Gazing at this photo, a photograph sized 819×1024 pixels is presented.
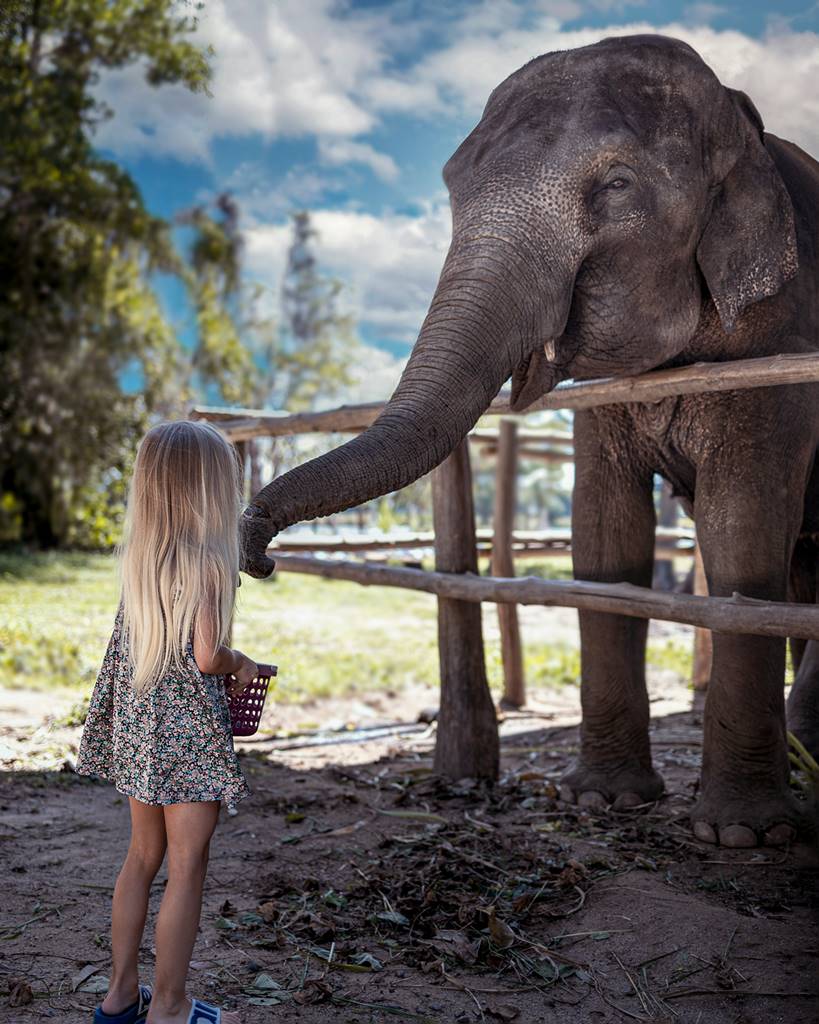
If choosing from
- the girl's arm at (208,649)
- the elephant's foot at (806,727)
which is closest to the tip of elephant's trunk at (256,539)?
the girl's arm at (208,649)

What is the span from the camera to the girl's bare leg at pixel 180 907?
7.60 feet

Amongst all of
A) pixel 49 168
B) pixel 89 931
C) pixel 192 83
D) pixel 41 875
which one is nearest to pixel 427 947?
pixel 89 931

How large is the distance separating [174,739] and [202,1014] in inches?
22.9

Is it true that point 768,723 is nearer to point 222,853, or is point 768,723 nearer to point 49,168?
point 222,853

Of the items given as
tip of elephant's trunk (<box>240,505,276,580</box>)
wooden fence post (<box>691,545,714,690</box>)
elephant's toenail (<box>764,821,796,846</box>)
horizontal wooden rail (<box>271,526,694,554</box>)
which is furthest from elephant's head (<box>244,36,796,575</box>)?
wooden fence post (<box>691,545,714,690</box>)

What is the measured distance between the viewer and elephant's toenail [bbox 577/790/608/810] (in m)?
4.35

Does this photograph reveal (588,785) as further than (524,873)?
Yes

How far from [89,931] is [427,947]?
3.08 ft

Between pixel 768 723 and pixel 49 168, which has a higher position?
pixel 49 168

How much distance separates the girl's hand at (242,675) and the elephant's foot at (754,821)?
2.07m

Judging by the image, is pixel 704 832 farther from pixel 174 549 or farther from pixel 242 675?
pixel 174 549

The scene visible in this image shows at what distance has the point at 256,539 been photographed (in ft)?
8.15

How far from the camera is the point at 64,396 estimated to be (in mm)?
17734

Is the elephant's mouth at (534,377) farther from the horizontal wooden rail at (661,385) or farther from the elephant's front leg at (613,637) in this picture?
the elephant's front leg at (613,637)
